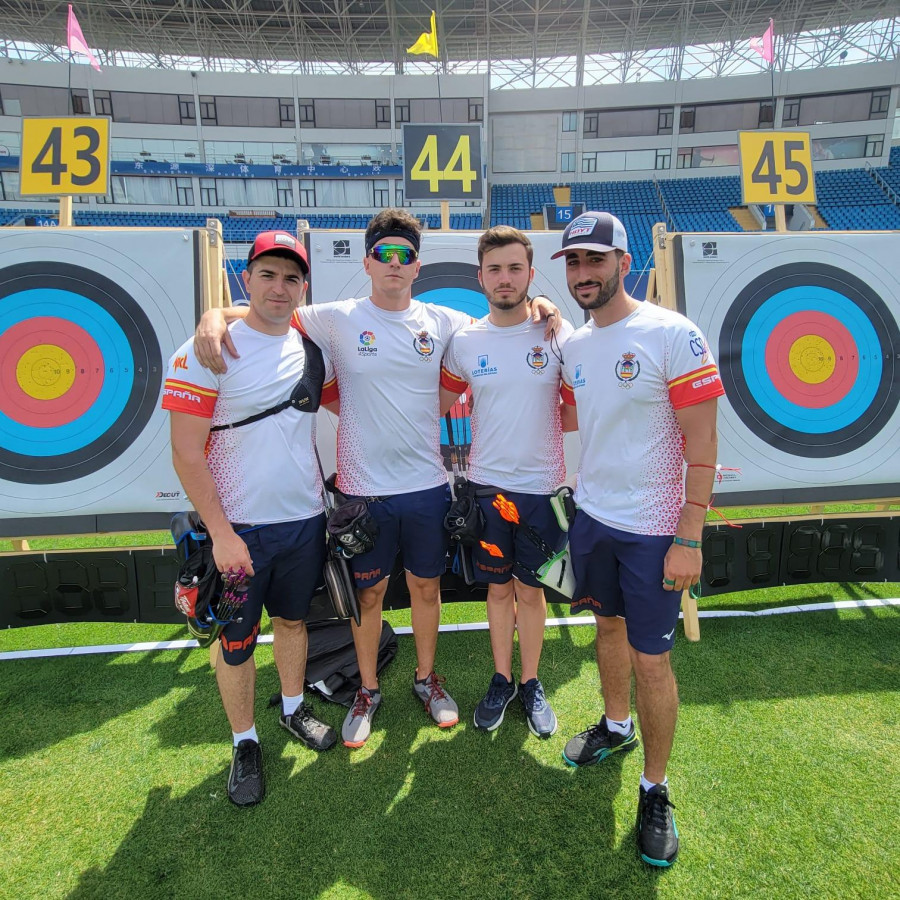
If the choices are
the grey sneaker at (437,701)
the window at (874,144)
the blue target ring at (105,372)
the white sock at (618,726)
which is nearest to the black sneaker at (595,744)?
the white sock at (618,726)

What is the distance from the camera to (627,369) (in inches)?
69.7

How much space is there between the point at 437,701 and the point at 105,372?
8.14 feet

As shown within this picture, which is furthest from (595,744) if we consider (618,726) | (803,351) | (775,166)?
(775,166)

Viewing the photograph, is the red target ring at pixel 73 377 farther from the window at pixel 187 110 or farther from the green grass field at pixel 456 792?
the window at pixel 187 110

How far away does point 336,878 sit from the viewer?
5.65ft

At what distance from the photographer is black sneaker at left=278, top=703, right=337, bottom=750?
230 centimetres

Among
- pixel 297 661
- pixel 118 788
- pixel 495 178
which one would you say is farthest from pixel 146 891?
pixel 495 178

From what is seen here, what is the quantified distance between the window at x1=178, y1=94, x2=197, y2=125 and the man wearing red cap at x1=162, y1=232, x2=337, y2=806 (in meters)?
25.2

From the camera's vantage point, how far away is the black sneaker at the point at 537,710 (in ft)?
7.66

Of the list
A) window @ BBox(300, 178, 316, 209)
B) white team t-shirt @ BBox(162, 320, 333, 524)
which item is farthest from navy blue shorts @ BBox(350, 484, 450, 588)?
window @ BBox(300, 178, 316, 209)

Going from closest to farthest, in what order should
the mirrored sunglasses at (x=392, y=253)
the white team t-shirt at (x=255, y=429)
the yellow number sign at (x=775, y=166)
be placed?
the white team t-shirt at (x=255, y=429), the mirrored sunglasses at (x=392, y=253), the yellow number sign at (x=775, y=166)

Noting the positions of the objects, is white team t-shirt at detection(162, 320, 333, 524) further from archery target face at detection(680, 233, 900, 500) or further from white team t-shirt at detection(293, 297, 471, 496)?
archery target face at detection(680, 233, 900, 500)

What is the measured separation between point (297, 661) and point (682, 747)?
1.65 m

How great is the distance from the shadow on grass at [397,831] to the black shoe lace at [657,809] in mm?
121
